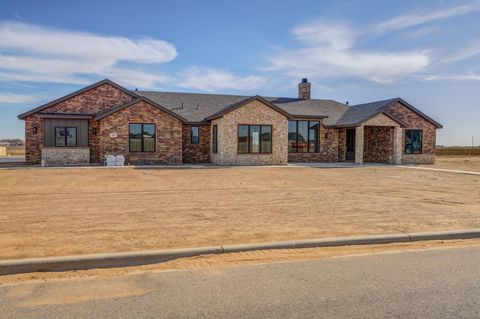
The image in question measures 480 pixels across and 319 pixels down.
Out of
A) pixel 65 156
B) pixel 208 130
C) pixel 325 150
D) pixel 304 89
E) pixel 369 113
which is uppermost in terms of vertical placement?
pixel 304 89

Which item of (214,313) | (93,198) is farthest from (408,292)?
(93,198)

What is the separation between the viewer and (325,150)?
102ft

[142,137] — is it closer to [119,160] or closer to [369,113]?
[119,160]

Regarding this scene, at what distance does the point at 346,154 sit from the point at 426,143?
6.20 metres

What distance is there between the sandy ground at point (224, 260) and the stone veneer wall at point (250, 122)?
1965 centimetres

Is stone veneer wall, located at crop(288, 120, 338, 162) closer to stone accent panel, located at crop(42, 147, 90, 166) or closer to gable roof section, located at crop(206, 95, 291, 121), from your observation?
gable roof section, located at crop(206, 95, 291, 121)

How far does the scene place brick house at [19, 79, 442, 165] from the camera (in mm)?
25438

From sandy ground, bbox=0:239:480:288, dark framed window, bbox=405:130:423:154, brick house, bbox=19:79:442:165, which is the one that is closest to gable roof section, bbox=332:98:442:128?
brick house, bbox=19:79:442:165

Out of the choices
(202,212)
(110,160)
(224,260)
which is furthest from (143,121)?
(224,260)

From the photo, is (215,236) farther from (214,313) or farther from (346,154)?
(346,154)

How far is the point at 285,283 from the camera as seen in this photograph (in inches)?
205

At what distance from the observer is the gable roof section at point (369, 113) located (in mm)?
29672

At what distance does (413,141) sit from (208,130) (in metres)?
15.9

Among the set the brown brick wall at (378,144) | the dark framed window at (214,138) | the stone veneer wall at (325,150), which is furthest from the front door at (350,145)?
the dark framed window at (214,138)
